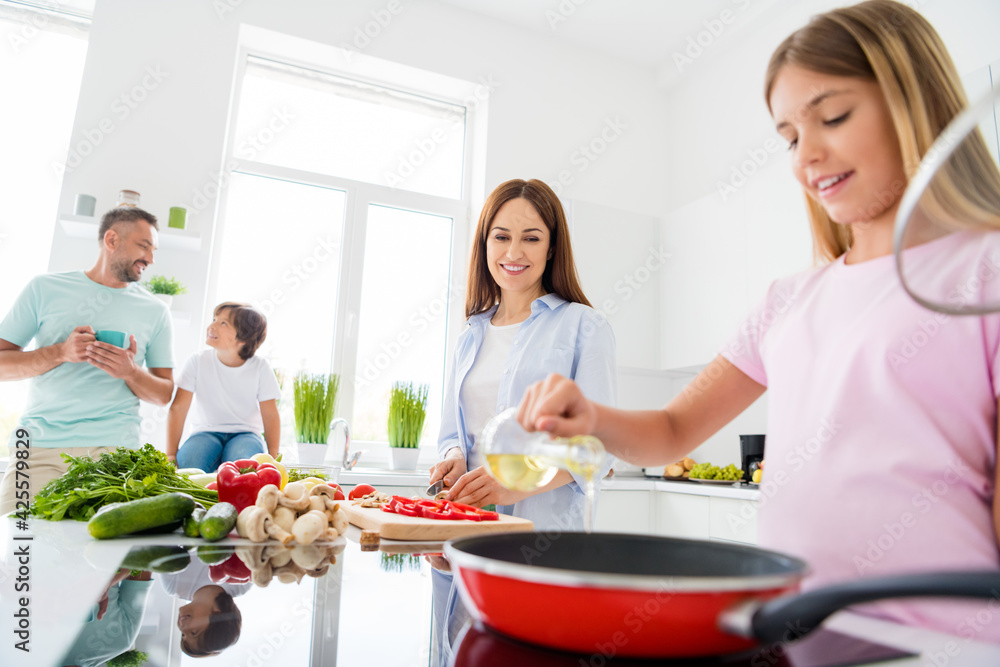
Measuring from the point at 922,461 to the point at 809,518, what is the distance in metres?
0.13

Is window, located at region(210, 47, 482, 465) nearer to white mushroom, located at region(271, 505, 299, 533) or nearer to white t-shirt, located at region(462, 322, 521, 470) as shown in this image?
white t-shirt, located at region(462, 322, 521, 470)

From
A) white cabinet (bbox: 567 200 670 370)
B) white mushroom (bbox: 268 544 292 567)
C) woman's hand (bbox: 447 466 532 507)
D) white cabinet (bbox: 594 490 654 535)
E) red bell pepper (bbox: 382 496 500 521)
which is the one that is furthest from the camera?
white cabinet (bbox: 567 200 670 370)

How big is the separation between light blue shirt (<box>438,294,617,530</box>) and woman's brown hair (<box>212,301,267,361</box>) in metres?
1.41

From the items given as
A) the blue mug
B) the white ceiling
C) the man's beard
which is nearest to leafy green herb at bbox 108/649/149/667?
the blue mug

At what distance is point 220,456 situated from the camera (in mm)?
2633

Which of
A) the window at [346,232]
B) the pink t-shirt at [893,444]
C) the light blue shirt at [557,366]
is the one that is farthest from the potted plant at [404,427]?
the pink t-shirt at [893,444]

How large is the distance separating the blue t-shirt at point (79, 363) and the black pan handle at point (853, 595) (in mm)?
2509

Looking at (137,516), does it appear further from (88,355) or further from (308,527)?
(88,355)

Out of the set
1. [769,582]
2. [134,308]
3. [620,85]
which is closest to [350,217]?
[134,308]

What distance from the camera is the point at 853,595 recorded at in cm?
32

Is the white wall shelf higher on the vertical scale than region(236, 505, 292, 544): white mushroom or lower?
higher

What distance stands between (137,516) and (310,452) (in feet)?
7.07

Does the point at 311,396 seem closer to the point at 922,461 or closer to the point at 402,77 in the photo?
the point at 402,77

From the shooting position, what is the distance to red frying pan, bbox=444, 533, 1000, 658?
0.32m
